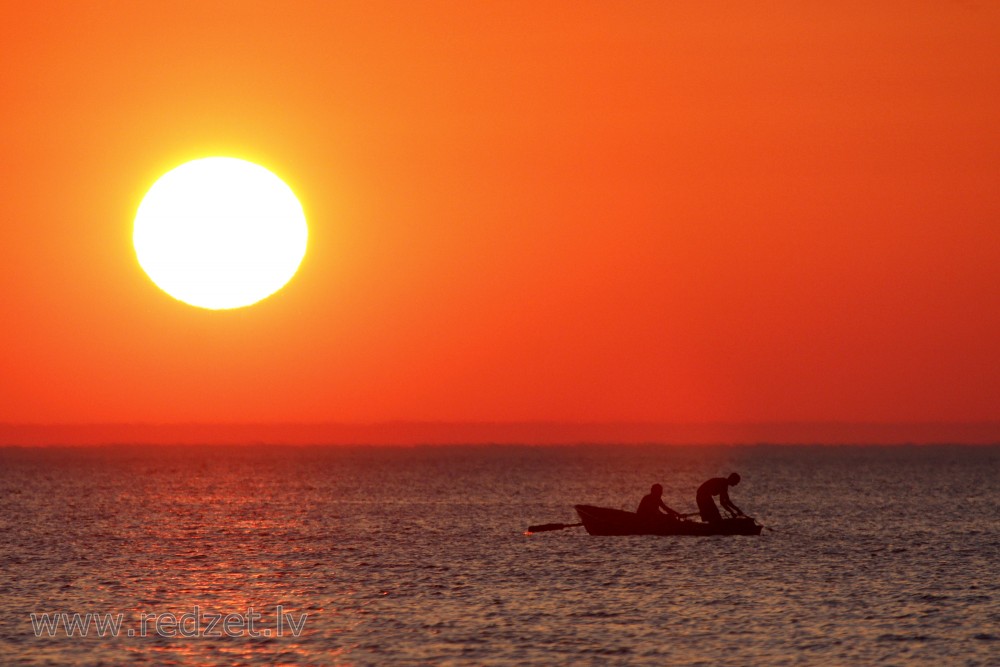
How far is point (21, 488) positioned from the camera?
143500 millimetres

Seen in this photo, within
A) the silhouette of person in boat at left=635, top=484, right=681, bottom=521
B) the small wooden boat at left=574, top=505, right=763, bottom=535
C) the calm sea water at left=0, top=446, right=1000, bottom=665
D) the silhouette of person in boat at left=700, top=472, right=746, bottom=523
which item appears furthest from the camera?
the silhouette of person in boat at left=635, top=484, right=681, bottom=521

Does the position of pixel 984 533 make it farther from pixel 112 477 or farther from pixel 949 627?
pixel 112 477

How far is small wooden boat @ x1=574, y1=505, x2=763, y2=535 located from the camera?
59.2 m

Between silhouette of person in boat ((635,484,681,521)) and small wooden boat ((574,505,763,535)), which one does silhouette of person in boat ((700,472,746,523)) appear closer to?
small wooden boat ((574,505,763,535))

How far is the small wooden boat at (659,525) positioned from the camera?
194 feet

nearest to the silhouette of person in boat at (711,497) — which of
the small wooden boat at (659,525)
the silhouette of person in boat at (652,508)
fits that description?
the small wooden boat at (659,525)

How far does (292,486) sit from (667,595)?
357 ft

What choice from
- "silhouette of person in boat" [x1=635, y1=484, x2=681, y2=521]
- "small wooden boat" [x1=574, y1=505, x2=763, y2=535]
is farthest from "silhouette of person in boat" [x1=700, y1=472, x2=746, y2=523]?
"silhouette of person in boat" [x1=635, y1=484, x2=681, y2=521]

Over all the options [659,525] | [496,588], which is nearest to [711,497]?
[659,525]

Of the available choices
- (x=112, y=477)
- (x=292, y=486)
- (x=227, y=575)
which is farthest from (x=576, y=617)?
(x=112, y=477)

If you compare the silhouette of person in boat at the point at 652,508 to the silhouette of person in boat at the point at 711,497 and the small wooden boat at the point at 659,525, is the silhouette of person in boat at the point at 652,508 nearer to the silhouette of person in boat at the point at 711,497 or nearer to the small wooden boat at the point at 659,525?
the small wooden boat at the point at 659,525

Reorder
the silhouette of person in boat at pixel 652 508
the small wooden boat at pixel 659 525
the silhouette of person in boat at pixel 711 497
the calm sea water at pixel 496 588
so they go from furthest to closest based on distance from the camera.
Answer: the silhouette of person in boat at pixel 652 508 → the small wooden boat at pixel 659 525 → the silhouette of person in boat at pixel 711 497 → the calm sea water at pixel 496 588

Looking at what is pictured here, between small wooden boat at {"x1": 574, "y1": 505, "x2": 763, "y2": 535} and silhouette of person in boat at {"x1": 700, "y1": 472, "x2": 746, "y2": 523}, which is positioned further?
small wooden boat at {"x1": 574, "y1": 505, "x2": 763, "y2": 535}

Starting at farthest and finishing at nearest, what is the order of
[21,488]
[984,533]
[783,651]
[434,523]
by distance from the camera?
[21,488] → [434,523] → [984,533] → [783,651]
